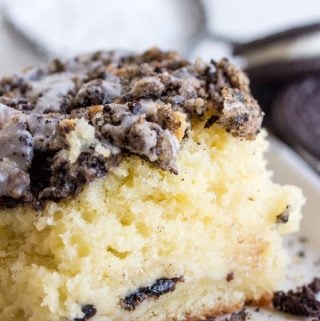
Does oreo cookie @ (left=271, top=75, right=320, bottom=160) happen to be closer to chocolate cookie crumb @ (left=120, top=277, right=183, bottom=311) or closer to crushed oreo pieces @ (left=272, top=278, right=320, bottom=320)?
crushed oreo pieces @ (left=272, top=278, right=320, bottom=320)

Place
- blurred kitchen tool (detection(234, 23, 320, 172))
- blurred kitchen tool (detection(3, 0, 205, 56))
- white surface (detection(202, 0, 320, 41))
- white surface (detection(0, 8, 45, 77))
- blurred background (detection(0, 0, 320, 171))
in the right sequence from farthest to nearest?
white surface (detection(202, 0, 320, 41)), blurred kitchen tool (detection(3, 0, 205, 56)), white surface (detection(0, 8, 45, 77)), blurred background (detection(0, 0, 320, 171)), blurred kitchen tool (detection(234, 23, 320, 172))

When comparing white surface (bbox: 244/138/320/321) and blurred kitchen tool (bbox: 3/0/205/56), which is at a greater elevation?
blurred kitchen tool (bbox: 3/0/205/56)

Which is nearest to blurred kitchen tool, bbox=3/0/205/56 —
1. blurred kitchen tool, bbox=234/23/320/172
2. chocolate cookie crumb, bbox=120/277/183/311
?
blurred kitchen tool, bbox=234/23/320/172

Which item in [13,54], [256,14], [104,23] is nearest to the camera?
[13,54]

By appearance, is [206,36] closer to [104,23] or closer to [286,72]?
[104,23]

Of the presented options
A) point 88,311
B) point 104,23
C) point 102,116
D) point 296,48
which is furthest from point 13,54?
point 88,311

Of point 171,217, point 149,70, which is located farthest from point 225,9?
point 171,217

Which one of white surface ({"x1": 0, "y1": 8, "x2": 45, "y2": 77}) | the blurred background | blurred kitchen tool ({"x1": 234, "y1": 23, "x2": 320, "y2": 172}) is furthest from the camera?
white surface ({"x1": 0, "y1": 8, "x2": 45, "y2": 77})
